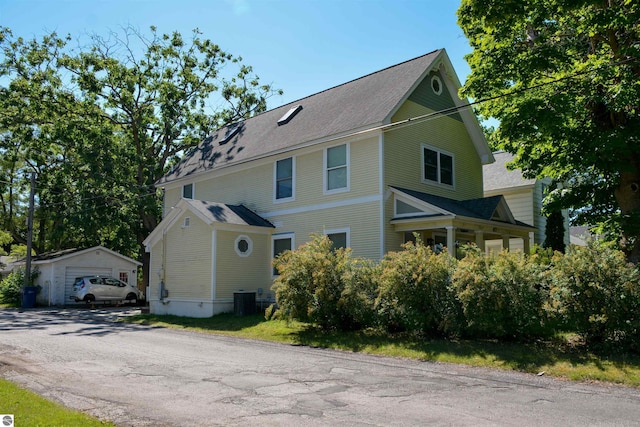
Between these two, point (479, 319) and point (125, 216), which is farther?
point (125, 216)

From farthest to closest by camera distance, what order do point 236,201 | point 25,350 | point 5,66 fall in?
point 5,66 < point 236,201 < point 25,350

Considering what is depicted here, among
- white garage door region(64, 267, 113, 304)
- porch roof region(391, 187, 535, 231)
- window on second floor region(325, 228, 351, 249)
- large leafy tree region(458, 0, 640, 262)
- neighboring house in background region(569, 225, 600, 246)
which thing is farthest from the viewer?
white garage door region(64, 267, 113, 304)

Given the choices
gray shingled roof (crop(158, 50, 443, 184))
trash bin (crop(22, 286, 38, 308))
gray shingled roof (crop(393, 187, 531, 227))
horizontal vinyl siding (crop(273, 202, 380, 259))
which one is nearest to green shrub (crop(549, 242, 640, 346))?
gray shingled roof (crop(393, 187, 531, 227))

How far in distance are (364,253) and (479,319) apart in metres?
7.00

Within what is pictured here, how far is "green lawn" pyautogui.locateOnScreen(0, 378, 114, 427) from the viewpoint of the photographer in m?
5.70

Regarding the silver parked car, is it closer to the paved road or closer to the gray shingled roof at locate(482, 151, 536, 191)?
the paved road

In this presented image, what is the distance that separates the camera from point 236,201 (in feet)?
75.0

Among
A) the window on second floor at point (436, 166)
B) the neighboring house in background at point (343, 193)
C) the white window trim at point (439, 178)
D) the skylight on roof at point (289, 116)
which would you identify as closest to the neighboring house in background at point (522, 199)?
the neighboring house in background at point (343, 193)

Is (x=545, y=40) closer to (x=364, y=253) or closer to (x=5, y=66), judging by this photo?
(x=364, y=253)

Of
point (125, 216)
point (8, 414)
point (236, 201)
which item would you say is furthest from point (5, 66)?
point (8, 414)

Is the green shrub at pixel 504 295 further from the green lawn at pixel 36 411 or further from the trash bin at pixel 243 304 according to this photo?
the trash bin at pixel 243 304

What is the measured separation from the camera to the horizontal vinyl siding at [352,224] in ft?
57.0

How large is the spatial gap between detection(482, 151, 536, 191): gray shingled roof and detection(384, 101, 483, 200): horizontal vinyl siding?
3062 mm

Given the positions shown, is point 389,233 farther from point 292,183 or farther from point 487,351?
point 487,351
